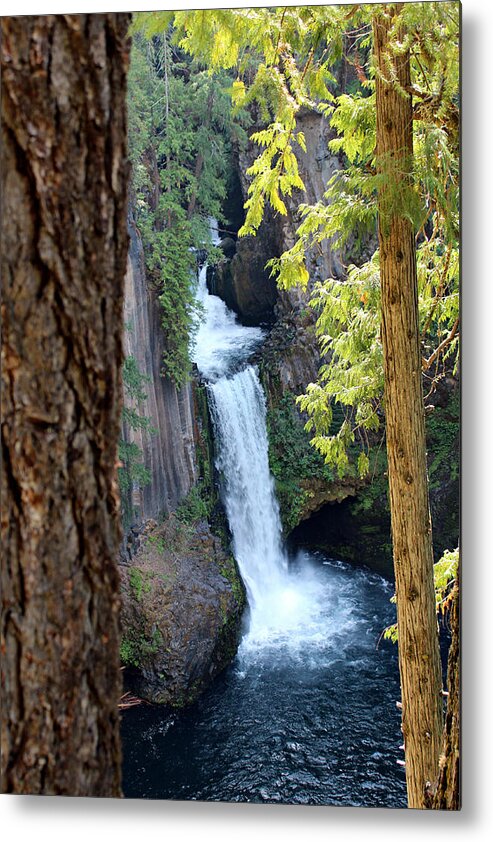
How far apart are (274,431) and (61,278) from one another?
6.38 ft

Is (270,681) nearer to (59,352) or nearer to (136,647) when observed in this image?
(136,647)

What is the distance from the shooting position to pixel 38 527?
2.68 feet

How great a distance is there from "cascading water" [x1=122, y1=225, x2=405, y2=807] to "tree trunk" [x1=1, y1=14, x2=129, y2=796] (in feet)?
4.15

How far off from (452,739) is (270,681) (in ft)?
2.60

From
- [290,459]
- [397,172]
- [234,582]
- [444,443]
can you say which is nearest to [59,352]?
[397,172]

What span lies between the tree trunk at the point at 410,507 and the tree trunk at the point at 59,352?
1.14 m

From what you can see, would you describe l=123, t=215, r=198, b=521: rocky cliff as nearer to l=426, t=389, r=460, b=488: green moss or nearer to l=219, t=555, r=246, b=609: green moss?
l=219, t=555, r=246, b=609: green moss

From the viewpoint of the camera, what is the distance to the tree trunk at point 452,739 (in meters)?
1.74

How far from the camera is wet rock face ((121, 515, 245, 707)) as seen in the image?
93.7 inches

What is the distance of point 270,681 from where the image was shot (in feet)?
7.98

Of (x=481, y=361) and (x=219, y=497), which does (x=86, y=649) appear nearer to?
(x=481, y=361)

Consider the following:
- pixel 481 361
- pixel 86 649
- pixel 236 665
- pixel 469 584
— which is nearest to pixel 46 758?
pixel 86 649

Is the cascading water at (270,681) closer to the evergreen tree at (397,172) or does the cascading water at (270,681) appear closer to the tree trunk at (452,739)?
the tree trunk at (452,739)

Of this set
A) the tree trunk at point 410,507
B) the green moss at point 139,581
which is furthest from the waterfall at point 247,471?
the tree trunk at point 410,507
